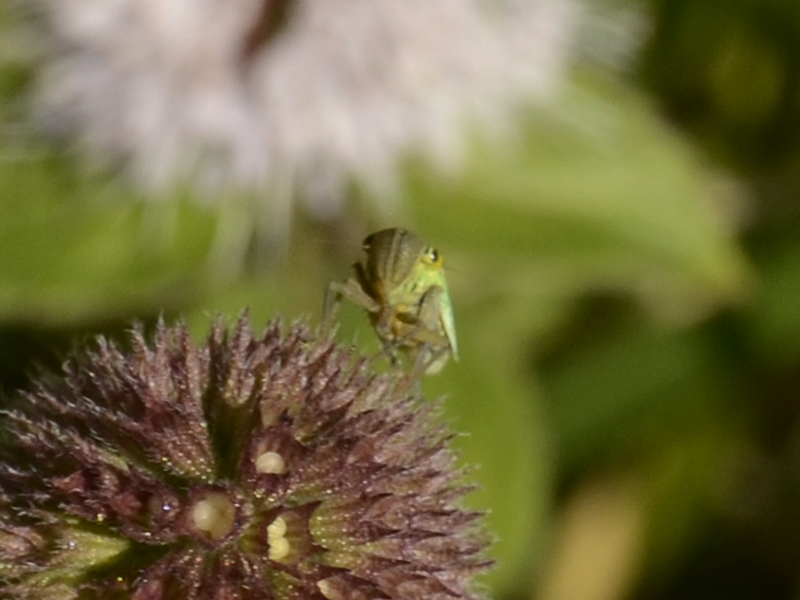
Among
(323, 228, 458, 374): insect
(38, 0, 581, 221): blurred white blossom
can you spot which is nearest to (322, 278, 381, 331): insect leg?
(323, 228, 458, 374): insect

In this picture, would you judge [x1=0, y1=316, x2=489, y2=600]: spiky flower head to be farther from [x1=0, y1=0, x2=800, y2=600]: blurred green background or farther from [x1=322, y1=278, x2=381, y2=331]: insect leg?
[x1=0, y1=0, x2=800, y2=600]: blurred green background

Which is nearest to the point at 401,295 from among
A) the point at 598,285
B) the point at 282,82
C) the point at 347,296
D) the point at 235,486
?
the point at 347,296

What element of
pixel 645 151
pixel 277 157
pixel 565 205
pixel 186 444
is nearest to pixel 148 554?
pixel 186 444

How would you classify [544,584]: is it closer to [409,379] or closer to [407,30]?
[407,30]

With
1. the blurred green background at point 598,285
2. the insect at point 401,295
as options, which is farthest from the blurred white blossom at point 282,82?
the insect at point 401,295

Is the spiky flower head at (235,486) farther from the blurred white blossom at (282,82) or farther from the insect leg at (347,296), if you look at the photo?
the blurred white blossom at (282,82)

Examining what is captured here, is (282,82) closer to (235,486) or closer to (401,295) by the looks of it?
(401,295)

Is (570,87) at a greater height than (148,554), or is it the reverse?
(570,87)
